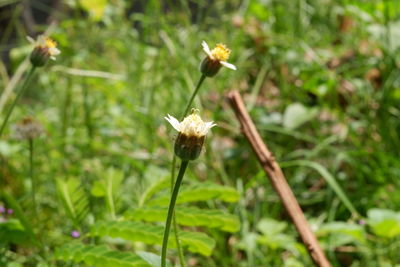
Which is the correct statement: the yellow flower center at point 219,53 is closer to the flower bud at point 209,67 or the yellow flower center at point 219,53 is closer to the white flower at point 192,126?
the flower bud at point 209,67

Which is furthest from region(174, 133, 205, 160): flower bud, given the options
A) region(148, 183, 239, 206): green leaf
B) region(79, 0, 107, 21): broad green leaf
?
region(79, 0, 107, 21): broad green leaf

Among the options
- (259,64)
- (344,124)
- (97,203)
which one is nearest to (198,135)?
(97,203)

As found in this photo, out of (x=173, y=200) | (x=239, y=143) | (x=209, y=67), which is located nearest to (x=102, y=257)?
(x=173, y=200)

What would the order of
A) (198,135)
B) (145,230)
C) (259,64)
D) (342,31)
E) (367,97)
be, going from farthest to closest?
(342,31)
(259,64)
(367,97)
(145,230)
(198,135)

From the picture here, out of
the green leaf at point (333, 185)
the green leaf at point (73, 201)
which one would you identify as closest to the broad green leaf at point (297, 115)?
the green leaf at point (333, 185)

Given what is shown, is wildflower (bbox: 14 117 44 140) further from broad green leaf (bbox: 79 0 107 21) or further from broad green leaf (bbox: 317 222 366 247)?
broad green leaf (bbox: 79 0 107 21)

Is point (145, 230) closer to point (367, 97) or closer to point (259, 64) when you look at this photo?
point (367, 97)
